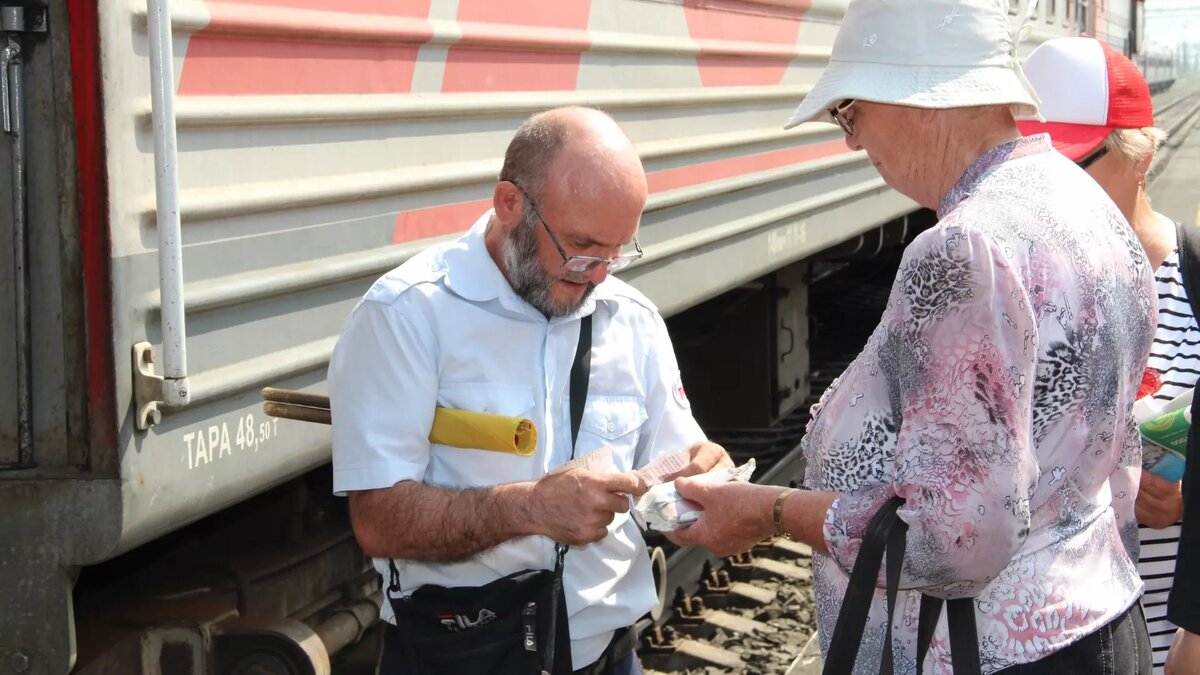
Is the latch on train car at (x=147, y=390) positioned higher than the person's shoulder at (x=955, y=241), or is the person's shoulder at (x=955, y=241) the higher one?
the person's shoulder at (x=955, y=241)

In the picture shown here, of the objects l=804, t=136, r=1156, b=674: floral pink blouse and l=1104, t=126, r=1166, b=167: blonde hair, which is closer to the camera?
l=804, t=136, r=1156, b=674: floral pink blouse

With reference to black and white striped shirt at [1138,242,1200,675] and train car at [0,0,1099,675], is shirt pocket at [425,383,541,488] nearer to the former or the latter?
train car at [0,0,1099,675]

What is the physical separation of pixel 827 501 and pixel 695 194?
2448 mm

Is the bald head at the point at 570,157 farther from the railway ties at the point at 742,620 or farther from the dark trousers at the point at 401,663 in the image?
the railway ties at the point at 742,620

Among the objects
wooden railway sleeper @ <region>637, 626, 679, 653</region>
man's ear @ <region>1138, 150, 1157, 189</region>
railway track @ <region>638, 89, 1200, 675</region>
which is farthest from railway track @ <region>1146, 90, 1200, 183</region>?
man's ear @ <region>1138, 150, 1157, 189</region>

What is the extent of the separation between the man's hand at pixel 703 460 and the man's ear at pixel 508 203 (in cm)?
45

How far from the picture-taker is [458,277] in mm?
2170

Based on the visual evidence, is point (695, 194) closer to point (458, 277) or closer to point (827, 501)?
point (458, 277)

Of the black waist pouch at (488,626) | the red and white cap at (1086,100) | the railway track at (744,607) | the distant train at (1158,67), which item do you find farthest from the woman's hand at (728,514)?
the distant train at (1158,67)

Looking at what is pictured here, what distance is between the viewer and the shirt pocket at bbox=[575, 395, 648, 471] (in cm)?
223

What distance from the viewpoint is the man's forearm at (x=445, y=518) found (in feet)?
6.67

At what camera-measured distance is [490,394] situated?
2158 mm

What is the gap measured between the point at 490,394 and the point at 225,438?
0.45 m

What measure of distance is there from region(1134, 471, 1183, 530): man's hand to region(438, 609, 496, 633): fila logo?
108 centimetres
